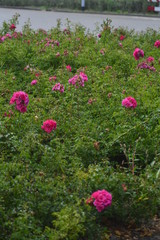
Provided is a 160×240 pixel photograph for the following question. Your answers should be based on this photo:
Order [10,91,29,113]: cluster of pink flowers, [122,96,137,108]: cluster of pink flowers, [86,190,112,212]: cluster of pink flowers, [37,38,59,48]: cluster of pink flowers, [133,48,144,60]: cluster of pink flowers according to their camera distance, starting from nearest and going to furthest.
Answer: [86,190,112,212]: cluster of pink flowers → [10,91,29,113]: cluster of pink flowers → [122,96,137,108]: cluster of pink flowers → [133,48,144,60]: cluster of pink flowers → [37,38,59,48]: cluster of pink flowers

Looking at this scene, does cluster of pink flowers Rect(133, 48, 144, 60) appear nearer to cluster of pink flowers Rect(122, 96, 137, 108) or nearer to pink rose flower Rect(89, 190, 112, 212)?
cluster of pink flowers Rect(122, 96, 137, 108)

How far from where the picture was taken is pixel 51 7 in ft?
89.5

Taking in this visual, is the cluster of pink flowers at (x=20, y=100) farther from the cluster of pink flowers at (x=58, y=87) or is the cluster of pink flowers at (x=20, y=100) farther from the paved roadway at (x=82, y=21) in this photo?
the paved roadway at (x=82, y=21)

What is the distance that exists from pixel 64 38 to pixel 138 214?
18.0ft

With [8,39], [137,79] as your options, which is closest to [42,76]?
[137,79]

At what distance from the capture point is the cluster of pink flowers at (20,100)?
15.3ft

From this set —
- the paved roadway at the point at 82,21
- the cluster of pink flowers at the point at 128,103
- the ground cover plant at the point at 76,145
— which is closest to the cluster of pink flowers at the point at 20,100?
the ground cover plant at the point at 76,145

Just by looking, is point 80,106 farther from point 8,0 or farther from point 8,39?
point 8,0

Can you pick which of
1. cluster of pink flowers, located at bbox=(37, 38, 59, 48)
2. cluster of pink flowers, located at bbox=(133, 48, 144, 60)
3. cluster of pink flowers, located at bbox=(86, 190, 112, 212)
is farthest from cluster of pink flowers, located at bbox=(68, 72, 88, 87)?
A: cluster of pink flowers, located at bbox=(86, 190, 112, 212)

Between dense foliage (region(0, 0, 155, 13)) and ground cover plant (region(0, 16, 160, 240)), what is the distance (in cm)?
1909

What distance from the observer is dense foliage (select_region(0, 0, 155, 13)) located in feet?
86.8

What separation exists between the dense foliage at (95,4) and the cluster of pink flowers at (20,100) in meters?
22.2

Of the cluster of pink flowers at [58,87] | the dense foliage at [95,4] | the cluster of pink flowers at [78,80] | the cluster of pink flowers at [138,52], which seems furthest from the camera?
the dense foliage at [95,4]

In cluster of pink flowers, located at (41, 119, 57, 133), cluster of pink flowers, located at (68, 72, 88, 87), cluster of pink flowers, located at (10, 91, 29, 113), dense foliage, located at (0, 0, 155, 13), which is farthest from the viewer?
dense foliage, located at (0, 0, 155, 13)
